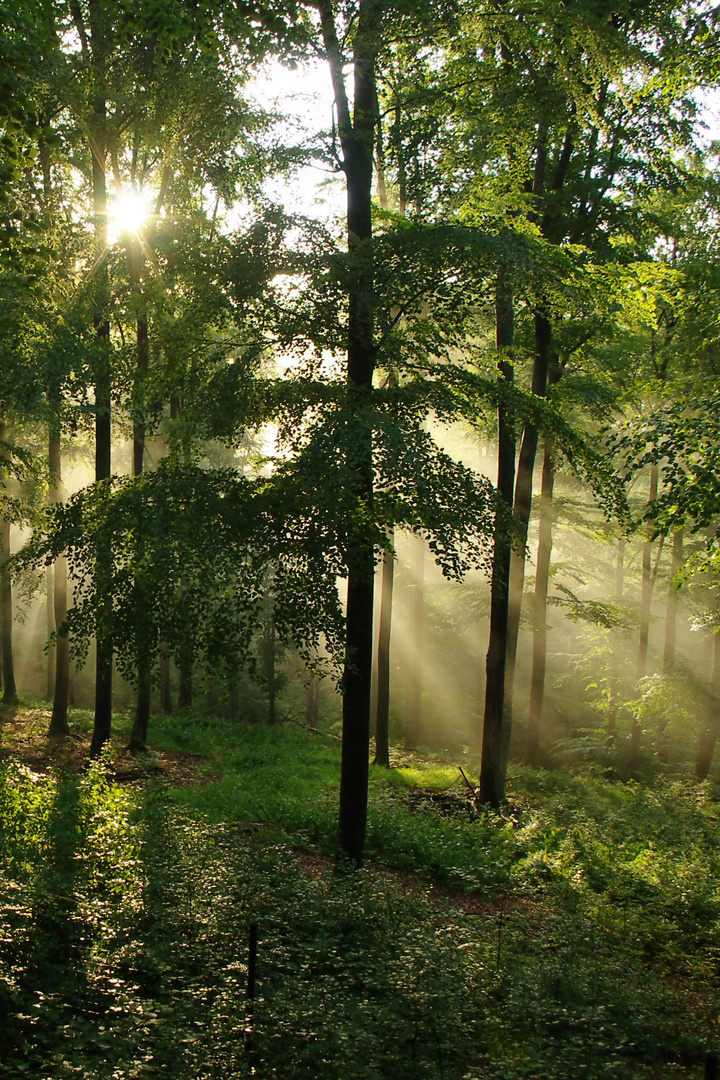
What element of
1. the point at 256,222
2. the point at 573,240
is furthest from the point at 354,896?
the point at 573,240

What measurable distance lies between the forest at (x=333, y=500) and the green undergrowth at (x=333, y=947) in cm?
4

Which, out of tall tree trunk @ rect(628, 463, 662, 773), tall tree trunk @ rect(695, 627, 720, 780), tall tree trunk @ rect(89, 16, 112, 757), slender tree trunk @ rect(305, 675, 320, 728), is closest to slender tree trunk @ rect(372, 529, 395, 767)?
tall tree trunk @ rect(89, 16, 112, 757)

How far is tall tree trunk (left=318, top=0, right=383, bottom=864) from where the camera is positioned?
8.03 meters

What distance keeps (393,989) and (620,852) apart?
648 centimetres

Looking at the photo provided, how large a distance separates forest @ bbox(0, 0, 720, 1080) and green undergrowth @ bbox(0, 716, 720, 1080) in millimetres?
37

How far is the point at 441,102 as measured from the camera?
920 cm

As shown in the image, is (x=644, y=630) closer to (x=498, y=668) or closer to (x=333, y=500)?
(x=498, y=668)

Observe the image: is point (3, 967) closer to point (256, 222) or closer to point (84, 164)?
point (256, 222)

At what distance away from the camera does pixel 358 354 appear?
8688 mm

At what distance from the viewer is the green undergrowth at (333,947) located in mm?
4871

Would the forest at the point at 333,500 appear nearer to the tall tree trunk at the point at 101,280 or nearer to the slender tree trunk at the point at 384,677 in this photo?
the tall tree trunk at the point at 101,280

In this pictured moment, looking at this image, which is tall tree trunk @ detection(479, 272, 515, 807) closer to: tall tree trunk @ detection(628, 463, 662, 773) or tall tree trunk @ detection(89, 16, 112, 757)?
tall tree trunk @ detection(89, 16, 112, 757)

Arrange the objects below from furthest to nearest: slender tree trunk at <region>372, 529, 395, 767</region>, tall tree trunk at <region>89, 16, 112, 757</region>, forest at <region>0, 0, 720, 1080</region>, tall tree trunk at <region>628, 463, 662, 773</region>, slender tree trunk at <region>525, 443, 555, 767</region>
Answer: tall tree trunk at <region>628, 463, 662, 773</region>
slender tree trunk at <region>372, 529, 395, 767</region>
slender tree trunk at <region>525, 443, 555, 767</region>
tall tree trunk at <region>89, 16, 112, 757</region>
forest at <region>0, 0, 720, 1080</region>

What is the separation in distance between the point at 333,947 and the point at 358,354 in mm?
6216
